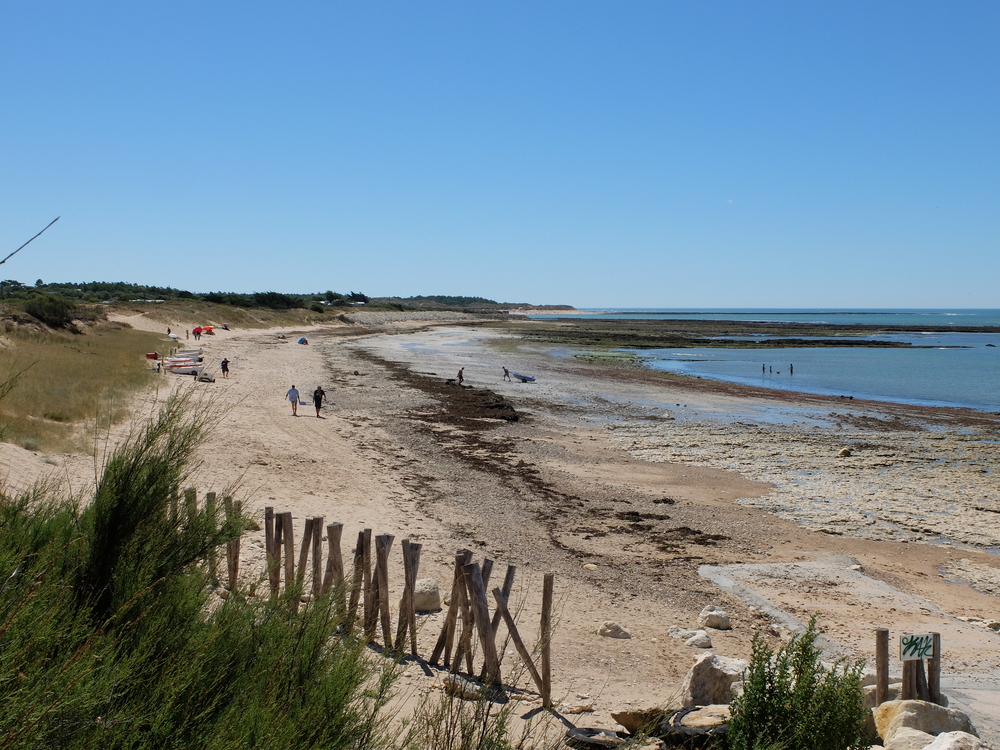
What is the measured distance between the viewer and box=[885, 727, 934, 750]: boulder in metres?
5.29

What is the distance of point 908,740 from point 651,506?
10.0 m

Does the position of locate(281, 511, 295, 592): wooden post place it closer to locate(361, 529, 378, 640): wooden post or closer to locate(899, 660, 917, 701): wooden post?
locate(361, 529, 378, 640): wooden post

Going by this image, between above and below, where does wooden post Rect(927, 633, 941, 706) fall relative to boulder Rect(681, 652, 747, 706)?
above

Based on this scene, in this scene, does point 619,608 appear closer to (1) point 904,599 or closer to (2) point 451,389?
(1) point 904,599

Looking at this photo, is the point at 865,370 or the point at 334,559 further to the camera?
the point at 865,370

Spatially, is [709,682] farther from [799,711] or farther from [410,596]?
[410,596]

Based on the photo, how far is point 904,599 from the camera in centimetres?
1067

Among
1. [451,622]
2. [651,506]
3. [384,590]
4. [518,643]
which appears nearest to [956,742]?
[518,643]

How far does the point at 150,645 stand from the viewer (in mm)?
4062

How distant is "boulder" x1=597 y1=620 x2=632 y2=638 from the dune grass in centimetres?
606

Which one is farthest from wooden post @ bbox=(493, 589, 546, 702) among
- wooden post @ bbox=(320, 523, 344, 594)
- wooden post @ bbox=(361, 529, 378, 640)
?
wooden post @ bbox=(320, 523, 344, 594)

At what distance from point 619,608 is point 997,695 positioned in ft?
14.0

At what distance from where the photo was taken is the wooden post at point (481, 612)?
6446 millimetres

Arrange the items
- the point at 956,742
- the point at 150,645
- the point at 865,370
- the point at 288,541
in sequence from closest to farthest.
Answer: the point at 150,645 < the point at 956,742 < the point at 288,541 < the point at 865,370
